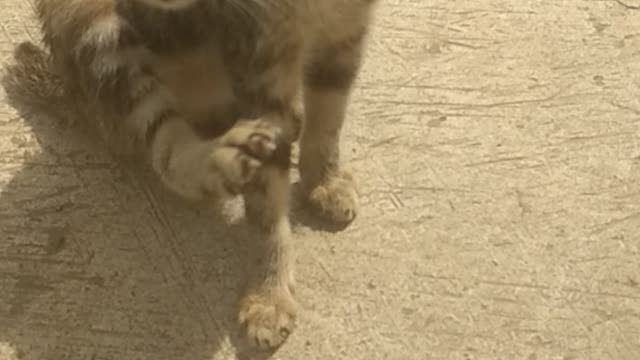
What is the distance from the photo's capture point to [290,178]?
2582 millimetres

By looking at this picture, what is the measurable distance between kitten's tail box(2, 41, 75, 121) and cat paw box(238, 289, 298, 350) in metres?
0.63

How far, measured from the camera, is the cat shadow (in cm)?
237

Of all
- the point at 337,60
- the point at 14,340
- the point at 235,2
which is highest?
the point at 235,2

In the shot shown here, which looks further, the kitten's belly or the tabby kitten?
the kitten's belly

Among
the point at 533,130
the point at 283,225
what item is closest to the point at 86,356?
the point at 283,225

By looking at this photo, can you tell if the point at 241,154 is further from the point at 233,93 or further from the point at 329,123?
the point at 329,123

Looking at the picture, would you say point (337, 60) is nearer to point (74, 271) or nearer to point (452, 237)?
point (452, 237)

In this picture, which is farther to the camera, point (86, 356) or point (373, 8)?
point (373, 8)

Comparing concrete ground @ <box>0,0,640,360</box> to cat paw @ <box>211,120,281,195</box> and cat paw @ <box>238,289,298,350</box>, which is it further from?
cat paw @ <box>211,120,281,195</box>

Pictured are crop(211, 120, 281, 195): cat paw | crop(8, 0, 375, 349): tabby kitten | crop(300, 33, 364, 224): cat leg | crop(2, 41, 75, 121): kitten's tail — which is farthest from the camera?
crop(2, 41, 75, 121): kitten's tail

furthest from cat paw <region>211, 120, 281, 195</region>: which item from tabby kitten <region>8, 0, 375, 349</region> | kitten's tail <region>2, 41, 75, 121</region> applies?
kitten's tail <region>2, 41, 75, 121</region>

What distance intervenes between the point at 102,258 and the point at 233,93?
44 centimetres

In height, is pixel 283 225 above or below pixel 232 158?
below

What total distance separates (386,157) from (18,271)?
81 centimetres
